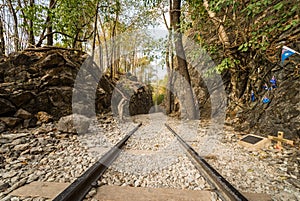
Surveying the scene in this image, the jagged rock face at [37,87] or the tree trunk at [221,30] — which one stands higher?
the tree trunk at [221,30]

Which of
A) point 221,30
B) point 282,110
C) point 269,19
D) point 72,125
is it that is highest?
point 221,30

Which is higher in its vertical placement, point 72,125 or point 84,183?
point 72,125

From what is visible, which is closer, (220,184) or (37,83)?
(220,184)

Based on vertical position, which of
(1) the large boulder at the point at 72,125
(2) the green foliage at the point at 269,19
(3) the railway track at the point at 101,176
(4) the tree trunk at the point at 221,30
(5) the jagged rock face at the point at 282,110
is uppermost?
(4) the tree trunk at the point at 221,30

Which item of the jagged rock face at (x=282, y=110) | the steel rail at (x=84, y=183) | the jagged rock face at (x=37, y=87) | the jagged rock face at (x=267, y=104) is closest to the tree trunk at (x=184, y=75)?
the jagged rock face at (x=267, y=104)

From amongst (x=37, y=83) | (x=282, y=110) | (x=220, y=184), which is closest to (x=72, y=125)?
(x=37, y=83)

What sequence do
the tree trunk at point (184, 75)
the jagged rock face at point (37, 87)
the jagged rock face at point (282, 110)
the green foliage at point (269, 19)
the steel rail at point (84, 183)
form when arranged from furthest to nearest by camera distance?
the tree trunk at point (184, 75)
the jagged rock face at point (37, 87)
the jagged rock face at point (282, 110)
the green foliage at point (269, 19)
the steel rail at point (84, 183)

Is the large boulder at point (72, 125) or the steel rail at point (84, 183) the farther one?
the large boulder at point (72, 125)

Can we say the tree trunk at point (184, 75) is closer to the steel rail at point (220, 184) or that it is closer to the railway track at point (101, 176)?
the railway track at point (101, 176)

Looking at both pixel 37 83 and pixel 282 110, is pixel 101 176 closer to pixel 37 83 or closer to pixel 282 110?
pixel 282 110

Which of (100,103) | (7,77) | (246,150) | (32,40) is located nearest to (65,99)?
(7,77)

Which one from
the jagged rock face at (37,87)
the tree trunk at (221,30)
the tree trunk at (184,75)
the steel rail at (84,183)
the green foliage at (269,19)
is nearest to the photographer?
the steel rail at (84,183)

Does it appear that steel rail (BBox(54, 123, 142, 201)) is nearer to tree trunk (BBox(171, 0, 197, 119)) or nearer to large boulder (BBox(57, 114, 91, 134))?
large boulder (BBox(57, 114, 91, 134))

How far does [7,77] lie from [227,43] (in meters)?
6.02
